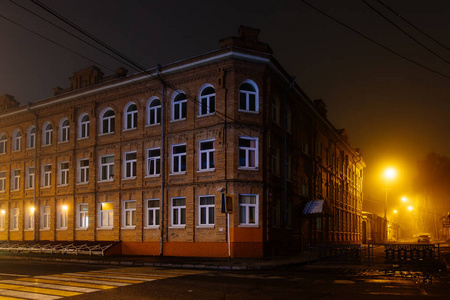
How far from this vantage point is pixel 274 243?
26531 mm

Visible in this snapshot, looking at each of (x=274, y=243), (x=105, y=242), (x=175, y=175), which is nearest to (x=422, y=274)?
(x=274, y=243)

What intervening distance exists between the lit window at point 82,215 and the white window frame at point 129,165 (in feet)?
15.0

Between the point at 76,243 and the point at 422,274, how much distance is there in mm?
23354

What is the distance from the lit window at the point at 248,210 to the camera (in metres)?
25.4

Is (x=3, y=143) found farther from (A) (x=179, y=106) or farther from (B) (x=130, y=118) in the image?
(A) (x=179, y=106)

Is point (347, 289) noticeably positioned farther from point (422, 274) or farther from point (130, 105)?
point (130, 105)

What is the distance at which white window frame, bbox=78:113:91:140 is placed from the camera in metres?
32.9

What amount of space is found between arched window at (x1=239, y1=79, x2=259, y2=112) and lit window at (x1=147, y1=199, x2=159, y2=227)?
27.9 feet

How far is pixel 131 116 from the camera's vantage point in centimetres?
3047

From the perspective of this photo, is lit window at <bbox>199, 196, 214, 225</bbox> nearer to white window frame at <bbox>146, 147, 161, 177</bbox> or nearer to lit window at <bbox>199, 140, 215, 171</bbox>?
lit window at <bbox>199, 140, 215, 171</bbox>

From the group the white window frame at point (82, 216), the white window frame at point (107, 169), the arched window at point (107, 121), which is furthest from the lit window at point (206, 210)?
the white window frame at point (82, 216)

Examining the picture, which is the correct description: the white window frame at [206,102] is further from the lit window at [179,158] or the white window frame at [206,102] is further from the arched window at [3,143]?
the arched window at [3,143]

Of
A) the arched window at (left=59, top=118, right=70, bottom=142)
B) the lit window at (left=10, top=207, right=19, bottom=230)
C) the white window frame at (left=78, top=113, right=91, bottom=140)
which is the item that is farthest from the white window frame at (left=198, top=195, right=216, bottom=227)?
the lit window at (left=10, top=207, right=19, bottom=230)

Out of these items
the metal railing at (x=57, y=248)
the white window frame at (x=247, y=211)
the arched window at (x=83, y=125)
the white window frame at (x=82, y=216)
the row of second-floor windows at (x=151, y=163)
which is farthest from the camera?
the arched window at (x=83, y=125)
